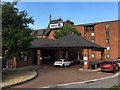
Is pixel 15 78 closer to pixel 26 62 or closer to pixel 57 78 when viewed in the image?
pixel 57 78

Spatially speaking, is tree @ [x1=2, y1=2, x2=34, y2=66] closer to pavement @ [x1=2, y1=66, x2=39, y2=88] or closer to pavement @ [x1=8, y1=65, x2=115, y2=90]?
pavement @ [x1=2, y1=66, x2=39, y2=88]

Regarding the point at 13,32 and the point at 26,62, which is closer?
the point at 13,32

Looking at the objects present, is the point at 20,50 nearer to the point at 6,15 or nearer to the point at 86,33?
the point at 6,15

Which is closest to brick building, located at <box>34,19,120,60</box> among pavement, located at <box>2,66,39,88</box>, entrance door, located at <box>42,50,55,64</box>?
entrance door, located at <box>42,50,55,64</box>

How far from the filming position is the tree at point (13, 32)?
39.1ft

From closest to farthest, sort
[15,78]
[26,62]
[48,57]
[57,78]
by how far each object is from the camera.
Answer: [15,78]
[57,78]
[26,62]
[48,57]

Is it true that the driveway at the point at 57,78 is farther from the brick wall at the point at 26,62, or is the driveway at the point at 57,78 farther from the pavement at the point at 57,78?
the brick wall at the point at 26,62

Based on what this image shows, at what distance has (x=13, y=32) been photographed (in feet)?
40.3

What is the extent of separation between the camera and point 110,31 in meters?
45.3

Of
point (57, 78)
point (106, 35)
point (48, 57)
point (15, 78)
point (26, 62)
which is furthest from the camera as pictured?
point (106, 35)

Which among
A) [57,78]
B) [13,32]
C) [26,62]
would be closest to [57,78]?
[57,78]

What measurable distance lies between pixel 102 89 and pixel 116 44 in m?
39.6

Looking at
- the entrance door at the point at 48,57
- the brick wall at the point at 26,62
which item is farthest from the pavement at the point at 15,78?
the entrance door at the point at 48,57

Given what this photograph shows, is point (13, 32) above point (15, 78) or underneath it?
above
